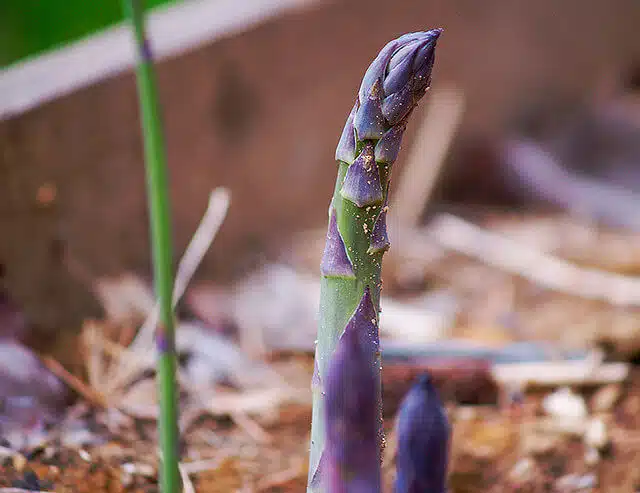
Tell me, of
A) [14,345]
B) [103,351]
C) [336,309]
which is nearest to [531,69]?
[103,351]

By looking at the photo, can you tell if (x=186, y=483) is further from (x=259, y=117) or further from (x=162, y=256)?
(x=259, y=117)

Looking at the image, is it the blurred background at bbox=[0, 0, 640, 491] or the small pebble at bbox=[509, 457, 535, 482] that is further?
the blurred background at bbox=[0, 0, 640, 491]

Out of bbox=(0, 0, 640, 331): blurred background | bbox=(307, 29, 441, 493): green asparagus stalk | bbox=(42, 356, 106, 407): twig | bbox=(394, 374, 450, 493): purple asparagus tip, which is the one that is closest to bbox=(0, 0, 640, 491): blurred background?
bbox=(0, 0, 640, 331): blurred background

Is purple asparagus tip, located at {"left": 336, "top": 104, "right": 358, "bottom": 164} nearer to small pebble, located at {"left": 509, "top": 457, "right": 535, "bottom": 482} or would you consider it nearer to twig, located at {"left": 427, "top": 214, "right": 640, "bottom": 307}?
small pebble, located at {"left": 509, "top": 457, "right": 535, "bottom": 482}

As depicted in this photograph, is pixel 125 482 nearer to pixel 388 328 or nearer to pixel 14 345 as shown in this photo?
pixel 14 345

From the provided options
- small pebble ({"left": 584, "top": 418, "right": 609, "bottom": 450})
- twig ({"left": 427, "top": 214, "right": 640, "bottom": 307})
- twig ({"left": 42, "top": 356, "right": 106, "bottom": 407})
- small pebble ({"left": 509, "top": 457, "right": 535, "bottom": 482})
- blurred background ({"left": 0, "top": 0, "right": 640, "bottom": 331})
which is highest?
blurred background ({"left": 0, "top": 0, "right": 640, "bottom": 331})

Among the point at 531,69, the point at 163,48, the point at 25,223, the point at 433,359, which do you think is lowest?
the point at 433,359

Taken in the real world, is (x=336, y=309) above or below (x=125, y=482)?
above
